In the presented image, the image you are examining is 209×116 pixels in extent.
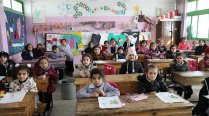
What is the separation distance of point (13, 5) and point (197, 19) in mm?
6280

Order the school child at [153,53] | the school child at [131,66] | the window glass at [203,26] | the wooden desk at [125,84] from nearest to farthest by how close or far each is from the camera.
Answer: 1. the wooden desk at [125,84]
2. the school child at [131,66]
3. the school child at [153,53]
4. the window glass at [203,26]

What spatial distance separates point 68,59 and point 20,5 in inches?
102

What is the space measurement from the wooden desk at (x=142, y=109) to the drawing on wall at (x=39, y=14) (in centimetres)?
651

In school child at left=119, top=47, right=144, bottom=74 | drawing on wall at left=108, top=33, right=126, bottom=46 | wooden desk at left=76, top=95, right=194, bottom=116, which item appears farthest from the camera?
drawing on wall at left=108, top=33, right=126, bottom=46

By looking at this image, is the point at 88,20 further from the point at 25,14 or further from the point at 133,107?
the point at 133,107

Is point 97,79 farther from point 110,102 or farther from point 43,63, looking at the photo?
point 43,63

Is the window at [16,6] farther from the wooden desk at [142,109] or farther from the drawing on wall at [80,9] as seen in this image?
the wooden desk at [142,109]

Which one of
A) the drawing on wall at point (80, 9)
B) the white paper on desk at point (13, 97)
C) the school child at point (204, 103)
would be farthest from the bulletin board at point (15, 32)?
the school child at point (204, 103)

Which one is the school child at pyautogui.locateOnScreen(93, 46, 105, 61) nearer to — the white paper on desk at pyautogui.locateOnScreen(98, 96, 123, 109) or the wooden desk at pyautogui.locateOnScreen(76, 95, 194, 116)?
the white paper on desk at pyautogui.locateOnScreen(98, 96, 123, 109)

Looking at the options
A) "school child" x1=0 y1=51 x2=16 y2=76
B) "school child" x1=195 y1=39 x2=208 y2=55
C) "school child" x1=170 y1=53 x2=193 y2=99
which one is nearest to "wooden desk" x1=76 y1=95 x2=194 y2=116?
"school child" x1=170 y1=53 x2=193 y2=99

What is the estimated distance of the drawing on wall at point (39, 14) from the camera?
772 cm

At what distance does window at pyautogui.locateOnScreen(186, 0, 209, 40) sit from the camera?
7.14 meters

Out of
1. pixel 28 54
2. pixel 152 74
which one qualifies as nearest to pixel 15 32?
pixel 28 54

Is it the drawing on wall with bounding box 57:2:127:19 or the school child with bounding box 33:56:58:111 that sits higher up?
the drawing on wall with bounding box 57:2:127:19
